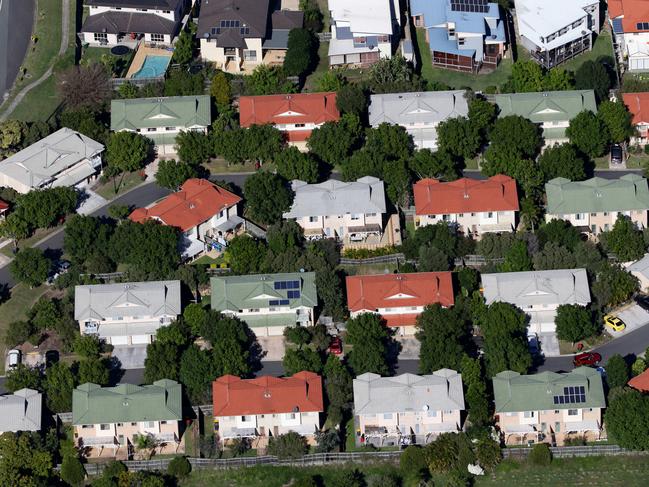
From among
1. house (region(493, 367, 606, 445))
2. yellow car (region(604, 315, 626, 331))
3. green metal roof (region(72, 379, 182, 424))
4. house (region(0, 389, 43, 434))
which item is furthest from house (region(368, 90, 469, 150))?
house (region(0, 389, 43, 434))

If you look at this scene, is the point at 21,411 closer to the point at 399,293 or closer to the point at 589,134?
the point at 399,293

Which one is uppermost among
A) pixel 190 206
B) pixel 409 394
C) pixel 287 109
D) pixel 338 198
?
pixel 287 109

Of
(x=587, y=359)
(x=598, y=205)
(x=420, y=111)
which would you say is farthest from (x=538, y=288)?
(x=420, y=111)

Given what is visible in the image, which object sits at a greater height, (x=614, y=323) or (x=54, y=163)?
(x=54, y=163)

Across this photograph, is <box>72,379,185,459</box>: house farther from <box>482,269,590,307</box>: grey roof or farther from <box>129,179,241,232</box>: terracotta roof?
<box>482,269,590,307</box>: grey roof

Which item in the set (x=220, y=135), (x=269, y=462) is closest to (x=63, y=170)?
(x=220, y=135)

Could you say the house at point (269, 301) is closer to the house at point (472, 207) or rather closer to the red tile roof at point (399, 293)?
the red tile roof at point (399, 293)

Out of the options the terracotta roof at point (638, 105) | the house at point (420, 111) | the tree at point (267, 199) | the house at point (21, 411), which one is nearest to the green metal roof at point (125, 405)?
the house at point (21, 411)
